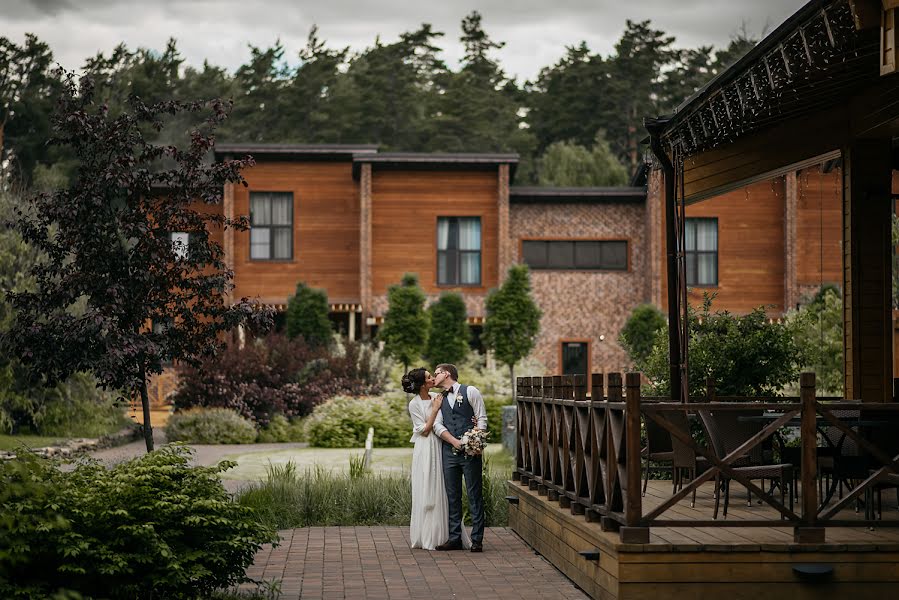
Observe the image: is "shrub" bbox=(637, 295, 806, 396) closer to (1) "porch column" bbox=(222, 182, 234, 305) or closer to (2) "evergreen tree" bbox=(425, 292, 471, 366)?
(2) "evergreen tree" bbox=(425, 292, 471, 366)

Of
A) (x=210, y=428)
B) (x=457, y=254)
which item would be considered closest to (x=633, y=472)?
(x=210, y=428)

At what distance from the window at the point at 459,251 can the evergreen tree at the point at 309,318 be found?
3.92 meters

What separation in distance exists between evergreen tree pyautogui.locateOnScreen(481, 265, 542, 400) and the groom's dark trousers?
1897cm

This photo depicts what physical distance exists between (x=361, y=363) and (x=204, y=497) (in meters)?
23.4

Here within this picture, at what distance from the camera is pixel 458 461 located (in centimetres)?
1246

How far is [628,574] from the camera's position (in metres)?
8.37

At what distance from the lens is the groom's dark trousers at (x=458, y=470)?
12406mm

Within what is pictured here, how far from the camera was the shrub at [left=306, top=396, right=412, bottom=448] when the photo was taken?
87.4 feet

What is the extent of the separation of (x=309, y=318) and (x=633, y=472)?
26103mm

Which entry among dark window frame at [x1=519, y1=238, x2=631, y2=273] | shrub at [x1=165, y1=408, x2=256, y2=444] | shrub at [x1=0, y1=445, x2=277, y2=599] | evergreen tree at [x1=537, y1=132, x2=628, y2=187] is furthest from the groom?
evergreen tree at [x1=537, y1=132, x2=628, y2=187]

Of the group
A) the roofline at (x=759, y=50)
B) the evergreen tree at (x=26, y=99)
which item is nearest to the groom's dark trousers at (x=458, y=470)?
the roofline at (x=759, y=50)

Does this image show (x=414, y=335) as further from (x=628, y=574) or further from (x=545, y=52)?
(x=545, y=52)

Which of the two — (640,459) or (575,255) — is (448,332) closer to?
(575,255)

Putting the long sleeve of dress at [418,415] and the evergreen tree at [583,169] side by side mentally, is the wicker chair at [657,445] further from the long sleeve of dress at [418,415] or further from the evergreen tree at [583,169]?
the evergreen tree at [583,169]
